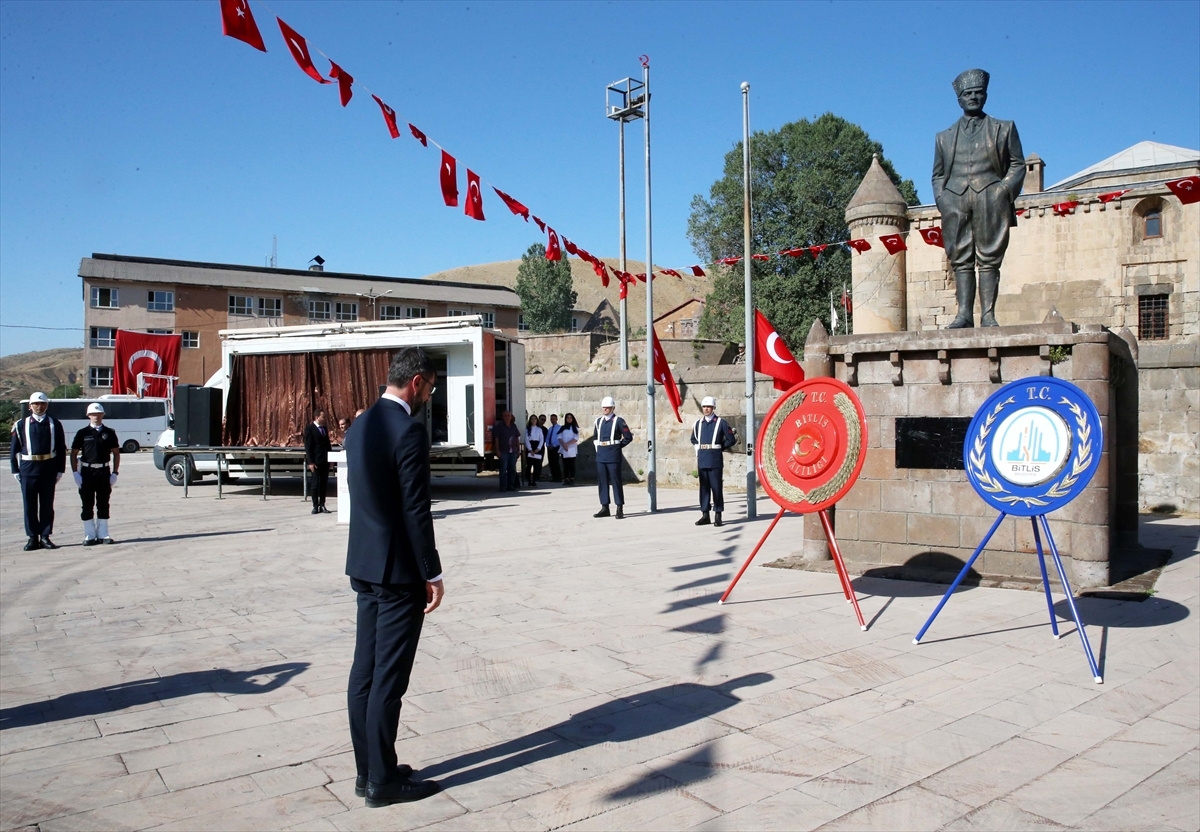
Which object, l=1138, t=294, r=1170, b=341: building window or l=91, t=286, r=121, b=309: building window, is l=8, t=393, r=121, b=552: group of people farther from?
l=91, t=286, r=121, b=309: building window

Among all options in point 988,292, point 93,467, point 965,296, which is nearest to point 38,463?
point 93,467

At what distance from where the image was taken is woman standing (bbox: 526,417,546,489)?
19.8 m

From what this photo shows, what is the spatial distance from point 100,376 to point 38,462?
4516cm

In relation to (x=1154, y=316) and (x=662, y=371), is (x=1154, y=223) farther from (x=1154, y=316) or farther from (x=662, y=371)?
(x=662, y=371)

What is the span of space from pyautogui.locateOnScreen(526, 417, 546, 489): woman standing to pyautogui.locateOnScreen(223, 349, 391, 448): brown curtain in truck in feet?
11.9

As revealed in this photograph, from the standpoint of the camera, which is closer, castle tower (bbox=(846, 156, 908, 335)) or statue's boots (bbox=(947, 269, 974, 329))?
statue's boots (bbox=(947, 269, 974, 329))

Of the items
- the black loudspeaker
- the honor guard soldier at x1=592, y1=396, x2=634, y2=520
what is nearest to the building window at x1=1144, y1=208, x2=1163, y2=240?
the honor guard soldier at x1=592, y1=396, x2=634, y2=520

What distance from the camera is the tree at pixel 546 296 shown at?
3231 inches

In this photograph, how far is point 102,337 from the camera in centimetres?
5019

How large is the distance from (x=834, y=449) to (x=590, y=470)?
1424 centimetres

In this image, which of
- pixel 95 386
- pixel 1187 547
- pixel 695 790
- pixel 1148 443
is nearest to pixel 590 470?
pixel 1148 443

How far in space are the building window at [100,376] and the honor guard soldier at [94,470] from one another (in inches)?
1718

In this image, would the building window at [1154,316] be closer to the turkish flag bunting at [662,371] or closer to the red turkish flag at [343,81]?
the turkish flag bunting at [662,371]

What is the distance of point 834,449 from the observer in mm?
7086
